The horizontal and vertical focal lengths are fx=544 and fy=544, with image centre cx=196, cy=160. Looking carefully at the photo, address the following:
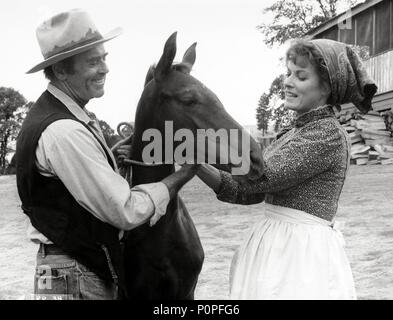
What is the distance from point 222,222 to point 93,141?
7.05m

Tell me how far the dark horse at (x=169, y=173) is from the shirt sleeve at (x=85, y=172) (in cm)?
46

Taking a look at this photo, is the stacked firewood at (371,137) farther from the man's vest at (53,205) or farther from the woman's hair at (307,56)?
the man's vest at (53,205)

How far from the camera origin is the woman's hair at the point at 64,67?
2.37m

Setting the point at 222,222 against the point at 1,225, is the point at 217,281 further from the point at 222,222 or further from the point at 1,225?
the point at 1,225

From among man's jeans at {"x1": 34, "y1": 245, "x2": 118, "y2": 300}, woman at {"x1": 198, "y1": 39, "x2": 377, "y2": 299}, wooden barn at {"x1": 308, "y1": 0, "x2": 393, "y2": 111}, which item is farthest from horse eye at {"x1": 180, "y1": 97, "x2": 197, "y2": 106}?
wooden barn at {"x1": 308, "y1": 0, "x2": 393, "y2": 111}

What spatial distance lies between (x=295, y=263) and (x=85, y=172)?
105cm

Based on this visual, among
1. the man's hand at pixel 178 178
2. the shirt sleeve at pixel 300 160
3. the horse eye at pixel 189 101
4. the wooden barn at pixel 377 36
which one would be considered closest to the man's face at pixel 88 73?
the horse eye at pixel 189 101

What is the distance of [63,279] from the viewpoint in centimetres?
229

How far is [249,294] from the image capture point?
2.58 meters

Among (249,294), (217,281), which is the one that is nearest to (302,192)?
(249,294)

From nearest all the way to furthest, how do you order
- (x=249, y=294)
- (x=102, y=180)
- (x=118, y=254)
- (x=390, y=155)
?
(x=102, y=180), (x=118, y=254), (x=249, y=294), (x=390, y=155)

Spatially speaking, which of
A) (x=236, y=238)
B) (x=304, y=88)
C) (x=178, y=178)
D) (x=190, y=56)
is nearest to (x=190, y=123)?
(x=178, y=178)

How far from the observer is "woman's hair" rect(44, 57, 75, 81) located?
237 cm

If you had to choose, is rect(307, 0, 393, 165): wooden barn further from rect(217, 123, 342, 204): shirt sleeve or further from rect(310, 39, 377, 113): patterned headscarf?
rect(217, 123, 342, 204): shirt sleeve
